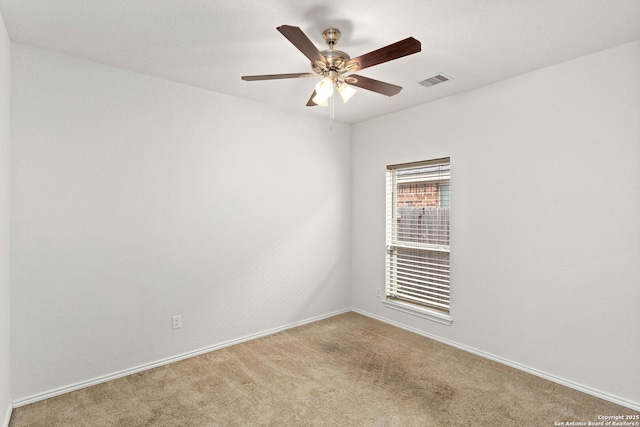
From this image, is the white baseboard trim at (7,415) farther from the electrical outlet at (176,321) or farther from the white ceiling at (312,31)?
the white ceiling at (312,31)

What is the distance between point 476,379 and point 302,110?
3260mm

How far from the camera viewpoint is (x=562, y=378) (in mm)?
2721

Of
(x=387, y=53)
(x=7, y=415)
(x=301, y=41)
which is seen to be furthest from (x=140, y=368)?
(x=387, y=53)

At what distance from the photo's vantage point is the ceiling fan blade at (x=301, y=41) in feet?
5.62

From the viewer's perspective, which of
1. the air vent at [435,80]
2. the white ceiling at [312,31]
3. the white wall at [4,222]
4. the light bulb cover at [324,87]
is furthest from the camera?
the air vent at [435,80]

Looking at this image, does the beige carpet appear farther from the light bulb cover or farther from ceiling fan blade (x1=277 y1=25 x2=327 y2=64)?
ceiling fan blade (x1=277 y1=25 x2=327 y2=64)

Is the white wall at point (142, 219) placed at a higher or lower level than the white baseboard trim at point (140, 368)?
higher

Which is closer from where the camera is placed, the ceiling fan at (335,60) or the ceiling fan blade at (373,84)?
the ceiling fan at (335,60)

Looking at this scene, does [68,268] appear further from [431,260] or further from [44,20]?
[431,260]

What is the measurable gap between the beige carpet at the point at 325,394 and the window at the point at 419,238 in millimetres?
624

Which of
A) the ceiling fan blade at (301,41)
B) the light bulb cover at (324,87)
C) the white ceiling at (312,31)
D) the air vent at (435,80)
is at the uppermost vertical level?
the white ceiling at (312,31)

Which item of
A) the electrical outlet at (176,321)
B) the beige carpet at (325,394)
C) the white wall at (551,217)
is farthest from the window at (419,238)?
the electrical outlet at (176,321)

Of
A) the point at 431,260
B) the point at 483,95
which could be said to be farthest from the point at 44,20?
the point at 431,260

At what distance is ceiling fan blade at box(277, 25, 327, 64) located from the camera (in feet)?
5.62
